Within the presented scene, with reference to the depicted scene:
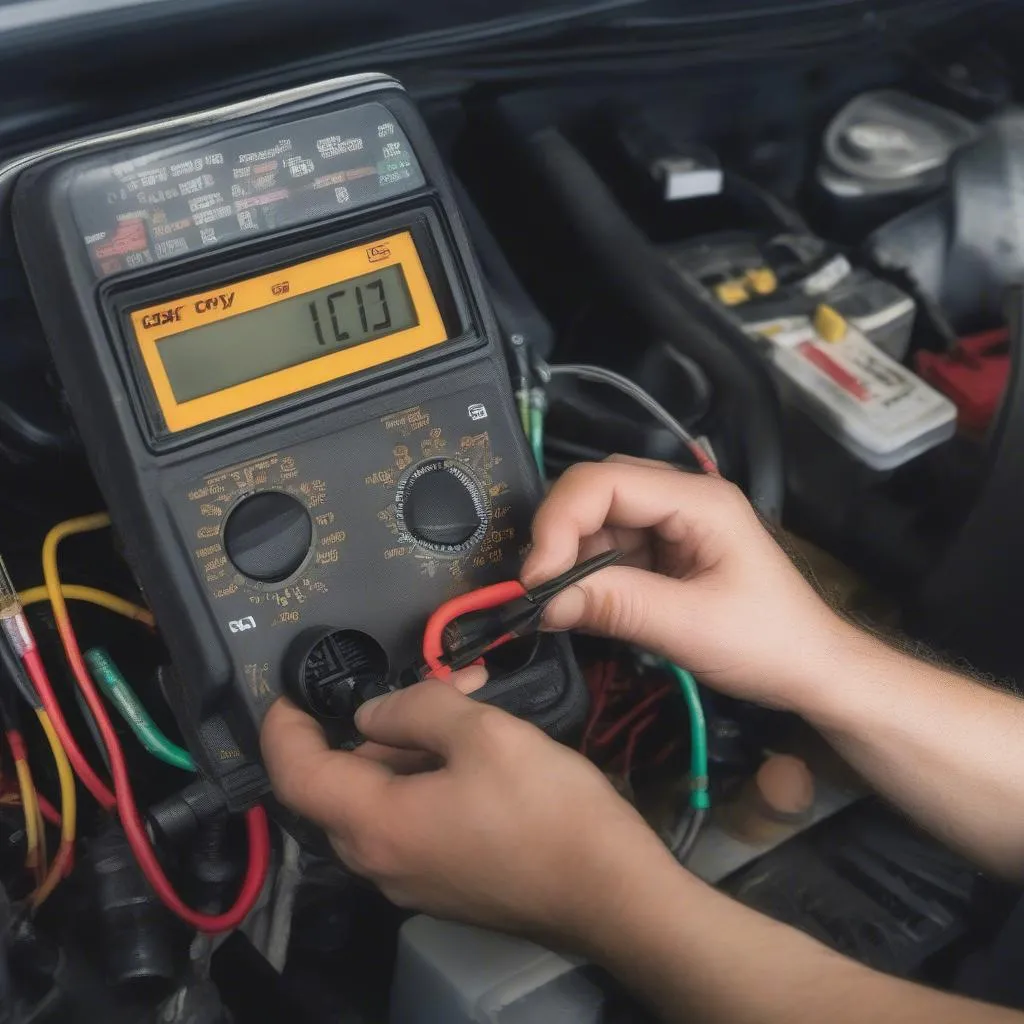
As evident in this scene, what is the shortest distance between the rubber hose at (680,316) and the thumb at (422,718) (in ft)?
1.07

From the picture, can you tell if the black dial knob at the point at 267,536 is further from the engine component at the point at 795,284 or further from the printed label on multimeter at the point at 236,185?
the engine component at the point at 795,284

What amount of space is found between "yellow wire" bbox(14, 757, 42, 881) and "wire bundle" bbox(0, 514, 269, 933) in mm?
12

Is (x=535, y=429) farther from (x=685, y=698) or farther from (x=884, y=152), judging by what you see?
(x=884, y=152)

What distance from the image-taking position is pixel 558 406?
33.8 inches

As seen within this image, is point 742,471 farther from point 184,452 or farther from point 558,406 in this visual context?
point 184,452

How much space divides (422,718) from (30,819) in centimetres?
29

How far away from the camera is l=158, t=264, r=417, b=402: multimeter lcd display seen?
0.63m

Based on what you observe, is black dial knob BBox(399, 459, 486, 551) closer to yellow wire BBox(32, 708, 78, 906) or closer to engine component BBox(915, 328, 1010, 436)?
yellow wire BBox(32, 708, 78, 906)

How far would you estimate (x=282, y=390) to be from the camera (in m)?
0.65

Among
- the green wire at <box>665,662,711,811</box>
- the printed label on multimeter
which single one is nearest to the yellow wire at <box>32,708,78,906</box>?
the printed label on multimeter

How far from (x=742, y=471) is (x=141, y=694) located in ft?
1.47

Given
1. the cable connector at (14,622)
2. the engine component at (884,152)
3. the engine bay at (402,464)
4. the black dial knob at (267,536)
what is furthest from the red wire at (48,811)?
the engine component at (884,152)

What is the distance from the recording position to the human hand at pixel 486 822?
506mm

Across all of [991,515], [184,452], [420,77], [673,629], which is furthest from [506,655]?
[420,77]
